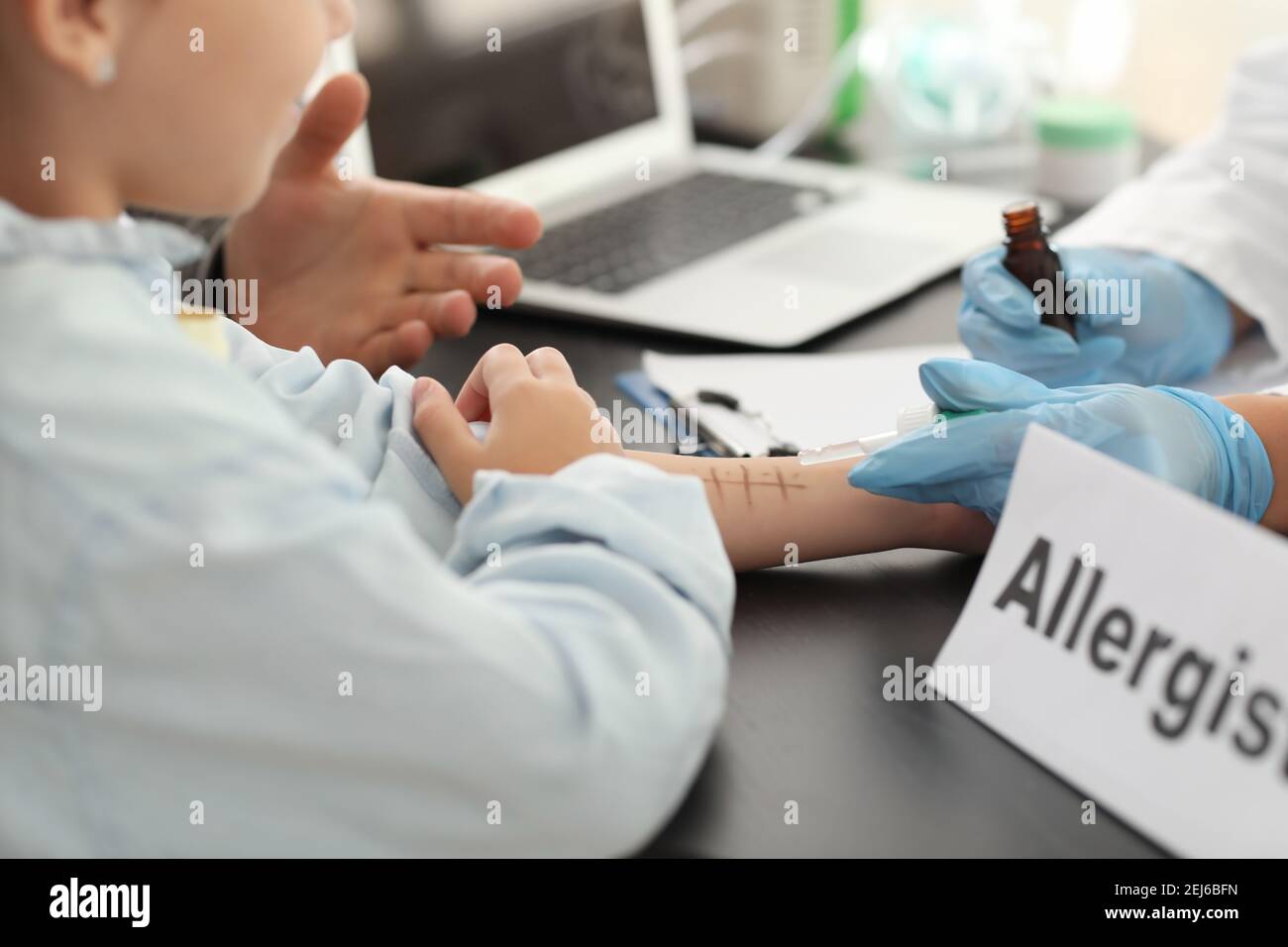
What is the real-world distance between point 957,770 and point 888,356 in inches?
21.9

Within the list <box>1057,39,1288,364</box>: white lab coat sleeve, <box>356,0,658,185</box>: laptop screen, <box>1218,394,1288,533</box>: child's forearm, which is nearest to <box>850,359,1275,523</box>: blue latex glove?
<box>1218,394,1288,533</box>: child's forearm

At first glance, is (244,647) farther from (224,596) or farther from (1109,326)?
(1109,326)

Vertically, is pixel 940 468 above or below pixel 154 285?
below

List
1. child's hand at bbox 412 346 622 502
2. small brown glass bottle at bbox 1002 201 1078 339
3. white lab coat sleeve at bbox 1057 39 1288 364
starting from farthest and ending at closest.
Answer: white lab coat sleeve at bbox 1057 39 1288 364, small brown glass bottle at bbox 1002 201 1078 339, child's hand at bbox 412 346 622 502

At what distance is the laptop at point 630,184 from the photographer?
126 centimetres

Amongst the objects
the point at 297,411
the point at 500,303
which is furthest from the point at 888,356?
the point at 297,411

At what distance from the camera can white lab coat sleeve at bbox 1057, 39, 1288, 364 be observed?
1143 millimetres

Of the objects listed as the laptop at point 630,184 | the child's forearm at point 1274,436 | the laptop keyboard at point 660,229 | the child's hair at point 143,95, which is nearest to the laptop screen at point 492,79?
the laptop at point 630,184

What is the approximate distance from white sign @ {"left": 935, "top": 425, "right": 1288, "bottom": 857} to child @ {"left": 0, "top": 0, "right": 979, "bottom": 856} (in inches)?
6.1

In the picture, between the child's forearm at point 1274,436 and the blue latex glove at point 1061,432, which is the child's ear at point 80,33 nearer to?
the blue latex glove at point 1061,432

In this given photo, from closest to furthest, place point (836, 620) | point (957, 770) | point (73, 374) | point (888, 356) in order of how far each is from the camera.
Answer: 1. point (73, 374)
2. point (957, 770)
3. point (836, 620)
4. point (888, 356)

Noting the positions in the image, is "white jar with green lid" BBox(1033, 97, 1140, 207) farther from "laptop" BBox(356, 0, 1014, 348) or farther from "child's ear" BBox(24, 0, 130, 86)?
"child's ear" BBox(24, 0, 130, 86)
